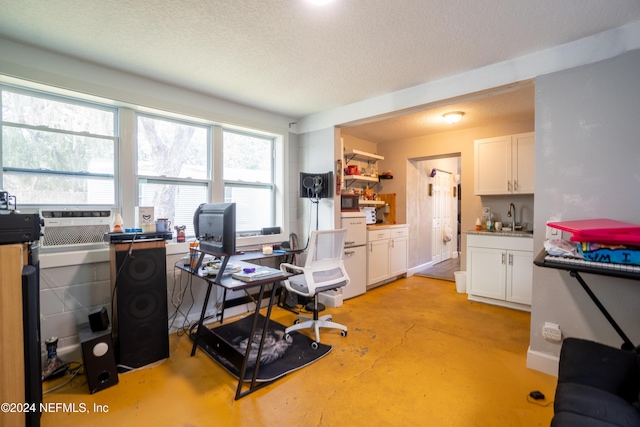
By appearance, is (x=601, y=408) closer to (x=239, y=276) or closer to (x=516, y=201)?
(x=239, y=276)

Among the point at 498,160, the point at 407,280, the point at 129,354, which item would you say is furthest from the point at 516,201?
the point at 129,354

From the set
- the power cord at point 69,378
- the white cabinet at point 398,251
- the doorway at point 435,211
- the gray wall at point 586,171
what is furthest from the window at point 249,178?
the gray wall at point 586,171

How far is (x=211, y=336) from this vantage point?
2.48 metres

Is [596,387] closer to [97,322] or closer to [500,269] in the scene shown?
[500,269]

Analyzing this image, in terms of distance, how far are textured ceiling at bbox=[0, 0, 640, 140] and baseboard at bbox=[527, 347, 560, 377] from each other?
2.40 m

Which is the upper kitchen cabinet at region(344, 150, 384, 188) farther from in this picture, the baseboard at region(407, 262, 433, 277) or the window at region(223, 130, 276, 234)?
the baseboard at region(407, 262, 433, 277)

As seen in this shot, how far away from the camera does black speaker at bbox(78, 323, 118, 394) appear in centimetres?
188

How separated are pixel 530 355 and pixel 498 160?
267cm

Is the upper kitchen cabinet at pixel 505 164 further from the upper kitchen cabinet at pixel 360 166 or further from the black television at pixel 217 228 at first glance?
the black television at pixel 217 228

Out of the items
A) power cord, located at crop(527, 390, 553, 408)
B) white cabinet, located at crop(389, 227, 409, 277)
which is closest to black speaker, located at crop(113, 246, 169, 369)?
power cord, located at crop(527, 390, 553, 408)

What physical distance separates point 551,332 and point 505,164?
249 cm

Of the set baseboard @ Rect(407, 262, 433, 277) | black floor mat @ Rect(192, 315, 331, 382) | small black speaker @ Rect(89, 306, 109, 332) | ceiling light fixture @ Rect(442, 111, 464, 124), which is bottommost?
black floor mat @ Rect(192, 315, 331, 382)

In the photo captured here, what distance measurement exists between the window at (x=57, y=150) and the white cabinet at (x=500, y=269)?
4.30 m

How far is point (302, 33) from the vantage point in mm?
1979
